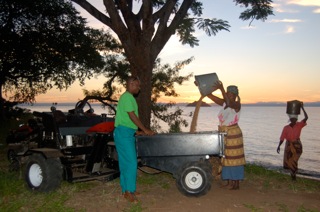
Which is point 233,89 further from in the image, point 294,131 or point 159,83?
point 159,83

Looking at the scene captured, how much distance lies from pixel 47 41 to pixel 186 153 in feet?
45.5

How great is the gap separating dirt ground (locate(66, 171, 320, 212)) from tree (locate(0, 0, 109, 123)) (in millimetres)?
11031

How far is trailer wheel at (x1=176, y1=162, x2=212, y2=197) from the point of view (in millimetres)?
5547

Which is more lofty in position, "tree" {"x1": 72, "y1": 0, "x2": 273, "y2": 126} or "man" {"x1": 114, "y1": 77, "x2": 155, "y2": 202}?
"tree" {"x1": 72, "y1": 0, "x2": 273, "y2": 126}

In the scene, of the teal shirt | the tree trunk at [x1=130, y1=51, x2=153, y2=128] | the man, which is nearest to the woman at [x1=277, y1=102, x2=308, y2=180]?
the tree trunk at [x1=130, y1=51, x2=153, y2=128]

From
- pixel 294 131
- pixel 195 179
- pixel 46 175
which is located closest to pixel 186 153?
pixel 195 179

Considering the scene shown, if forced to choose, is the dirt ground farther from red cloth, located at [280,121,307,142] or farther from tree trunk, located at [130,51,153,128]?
tree trunk, located at [130,51,153,128]

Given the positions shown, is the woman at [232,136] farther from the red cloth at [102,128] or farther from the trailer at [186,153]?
the red cloth at [102,128]

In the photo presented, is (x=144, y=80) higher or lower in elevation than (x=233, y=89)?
higher

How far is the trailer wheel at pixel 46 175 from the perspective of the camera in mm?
5617

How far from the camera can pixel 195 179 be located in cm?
564

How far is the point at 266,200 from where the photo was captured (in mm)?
5590

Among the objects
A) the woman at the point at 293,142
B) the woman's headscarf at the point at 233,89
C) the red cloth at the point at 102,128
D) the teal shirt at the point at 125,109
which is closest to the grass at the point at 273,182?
the woman at the point at 293,142

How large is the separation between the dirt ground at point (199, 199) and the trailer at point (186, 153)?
0.31 metres
